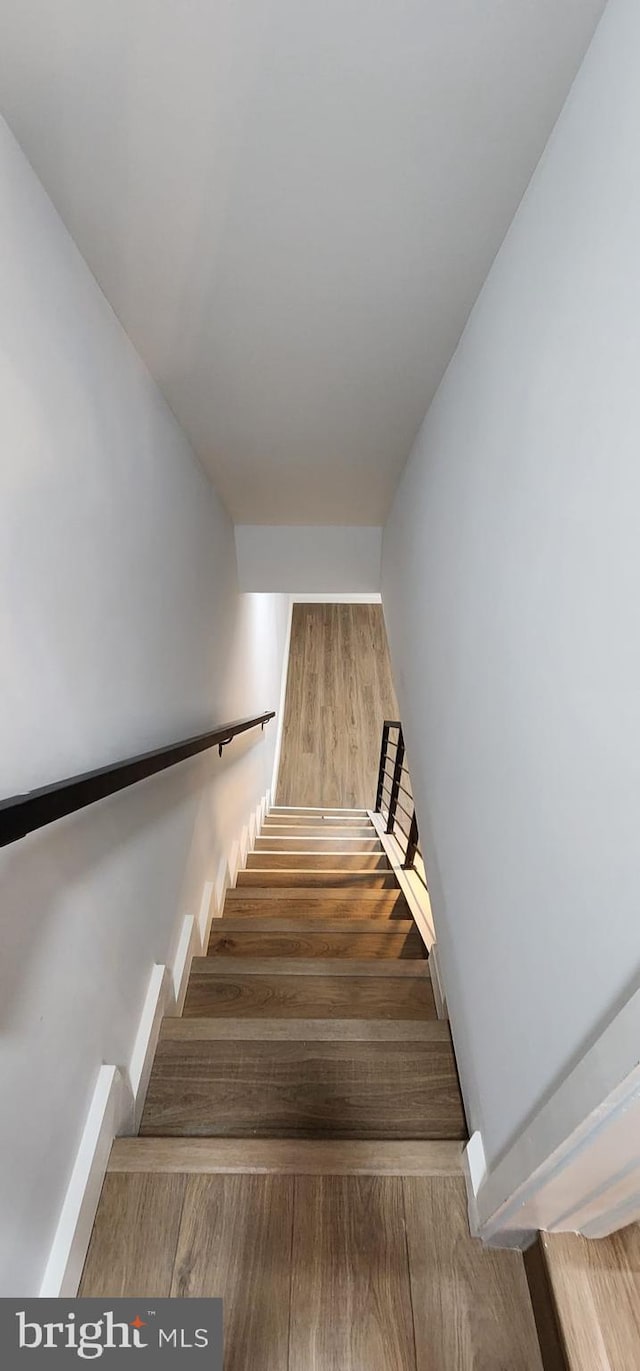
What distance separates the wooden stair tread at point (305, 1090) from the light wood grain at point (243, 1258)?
171 millimetres

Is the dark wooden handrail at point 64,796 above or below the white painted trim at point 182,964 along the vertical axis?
above

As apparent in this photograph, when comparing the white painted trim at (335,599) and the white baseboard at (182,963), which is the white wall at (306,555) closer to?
the white baseboard at (182,963)

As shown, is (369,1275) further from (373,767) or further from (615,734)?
(373,767)

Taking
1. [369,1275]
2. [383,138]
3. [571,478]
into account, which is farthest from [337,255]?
[369,1275]

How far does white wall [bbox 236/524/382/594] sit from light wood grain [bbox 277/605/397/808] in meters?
3.06

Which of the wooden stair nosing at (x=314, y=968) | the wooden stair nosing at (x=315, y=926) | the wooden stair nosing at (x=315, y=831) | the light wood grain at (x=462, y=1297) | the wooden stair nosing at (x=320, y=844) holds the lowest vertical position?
the wooden stair nosing at (x=315, y=831)

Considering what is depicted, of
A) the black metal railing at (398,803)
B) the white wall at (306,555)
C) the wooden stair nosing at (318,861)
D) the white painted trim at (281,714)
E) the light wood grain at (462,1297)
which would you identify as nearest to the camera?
the light wood grain at (462,1297)

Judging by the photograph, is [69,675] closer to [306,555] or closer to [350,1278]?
[350,1278]

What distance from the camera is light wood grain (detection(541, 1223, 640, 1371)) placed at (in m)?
1.01

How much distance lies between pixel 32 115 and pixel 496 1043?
1795mm

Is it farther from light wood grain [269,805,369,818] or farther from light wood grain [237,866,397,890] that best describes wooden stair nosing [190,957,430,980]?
light wood grain [269,805,369,818]

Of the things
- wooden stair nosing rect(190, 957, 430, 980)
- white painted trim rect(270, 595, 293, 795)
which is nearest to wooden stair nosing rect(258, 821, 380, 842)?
white painted trim rect(270, 595, 293, 795)

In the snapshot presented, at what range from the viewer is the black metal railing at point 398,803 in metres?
3.20

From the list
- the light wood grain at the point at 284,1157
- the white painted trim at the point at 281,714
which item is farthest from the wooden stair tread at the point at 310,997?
the white painted trim at the point at 281,714
